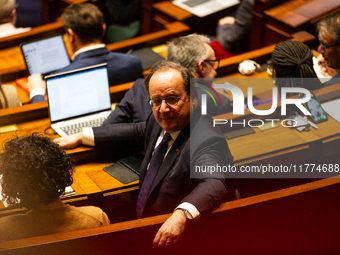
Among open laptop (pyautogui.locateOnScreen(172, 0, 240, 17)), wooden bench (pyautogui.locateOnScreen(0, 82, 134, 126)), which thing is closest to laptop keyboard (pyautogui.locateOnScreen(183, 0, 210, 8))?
open laptop (pyautogui.locateOnScreen(172, 0, 240, 17))

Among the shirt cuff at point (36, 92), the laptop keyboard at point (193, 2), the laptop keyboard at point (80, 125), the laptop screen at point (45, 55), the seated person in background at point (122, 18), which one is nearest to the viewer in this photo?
the laptop keyboard at point (80, 125)

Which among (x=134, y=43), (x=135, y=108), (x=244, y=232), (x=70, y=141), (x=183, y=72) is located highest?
(x=134, y=43)

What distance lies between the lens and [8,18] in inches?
143

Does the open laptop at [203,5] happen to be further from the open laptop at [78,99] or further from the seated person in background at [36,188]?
the seated person in background at [36,188]

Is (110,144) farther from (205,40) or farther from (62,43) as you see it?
(62,43)

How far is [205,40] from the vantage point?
103 inches

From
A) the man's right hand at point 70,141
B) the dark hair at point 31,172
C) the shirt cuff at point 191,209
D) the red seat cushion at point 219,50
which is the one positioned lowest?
the shirt cuff at point 191,209

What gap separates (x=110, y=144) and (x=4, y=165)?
775 mm

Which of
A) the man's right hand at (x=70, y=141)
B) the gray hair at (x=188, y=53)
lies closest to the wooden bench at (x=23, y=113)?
the man's right hand at (x=70, y=141)

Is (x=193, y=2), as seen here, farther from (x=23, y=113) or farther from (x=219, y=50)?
(x=23, y=113)

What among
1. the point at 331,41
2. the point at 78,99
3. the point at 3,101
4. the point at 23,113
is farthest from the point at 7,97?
the point at 331,41

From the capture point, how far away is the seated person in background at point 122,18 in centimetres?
438

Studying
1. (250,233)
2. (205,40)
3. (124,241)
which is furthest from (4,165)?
(205,40)

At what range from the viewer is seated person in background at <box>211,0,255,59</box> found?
12.5ft
